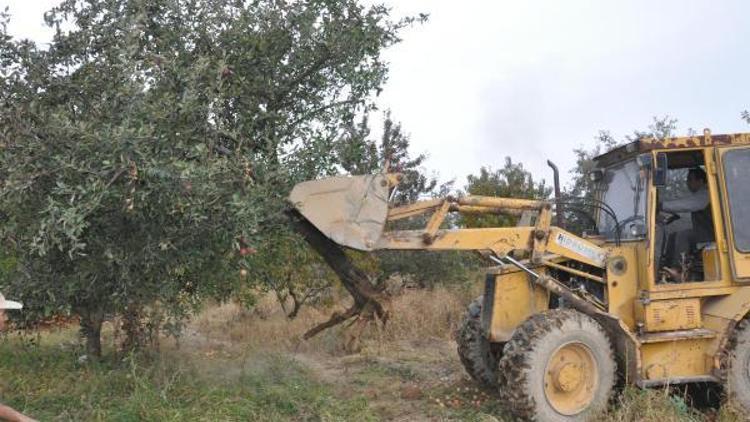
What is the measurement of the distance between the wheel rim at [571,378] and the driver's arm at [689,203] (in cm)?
190

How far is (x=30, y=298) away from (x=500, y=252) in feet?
14.9

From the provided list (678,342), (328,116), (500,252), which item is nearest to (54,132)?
(328,116)

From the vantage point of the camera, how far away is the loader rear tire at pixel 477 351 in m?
7.96

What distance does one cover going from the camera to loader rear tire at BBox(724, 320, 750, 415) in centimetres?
662

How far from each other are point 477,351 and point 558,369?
70.9 inches

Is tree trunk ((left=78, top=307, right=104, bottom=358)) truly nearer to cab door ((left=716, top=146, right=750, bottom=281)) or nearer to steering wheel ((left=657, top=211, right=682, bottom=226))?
steering wheel ((left=657, top=211, right=682, bottom=226))

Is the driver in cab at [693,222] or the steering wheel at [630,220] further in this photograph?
the driver in cab at [693,222]

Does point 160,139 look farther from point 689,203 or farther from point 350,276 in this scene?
point 689,203

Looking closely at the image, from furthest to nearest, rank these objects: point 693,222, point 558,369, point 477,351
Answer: point 477,351
point 693,222
point 558,369

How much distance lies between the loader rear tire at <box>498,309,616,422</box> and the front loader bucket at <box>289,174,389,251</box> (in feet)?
5.53

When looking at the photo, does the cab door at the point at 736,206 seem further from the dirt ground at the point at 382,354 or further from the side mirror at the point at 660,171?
the dirt ground at the point at 382,354

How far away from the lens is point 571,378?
652 cm

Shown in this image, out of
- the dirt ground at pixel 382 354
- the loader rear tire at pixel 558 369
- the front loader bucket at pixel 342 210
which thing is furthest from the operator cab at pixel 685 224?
the front loader bucket at pixel 342 210

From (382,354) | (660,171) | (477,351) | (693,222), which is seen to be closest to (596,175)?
(693,222)
